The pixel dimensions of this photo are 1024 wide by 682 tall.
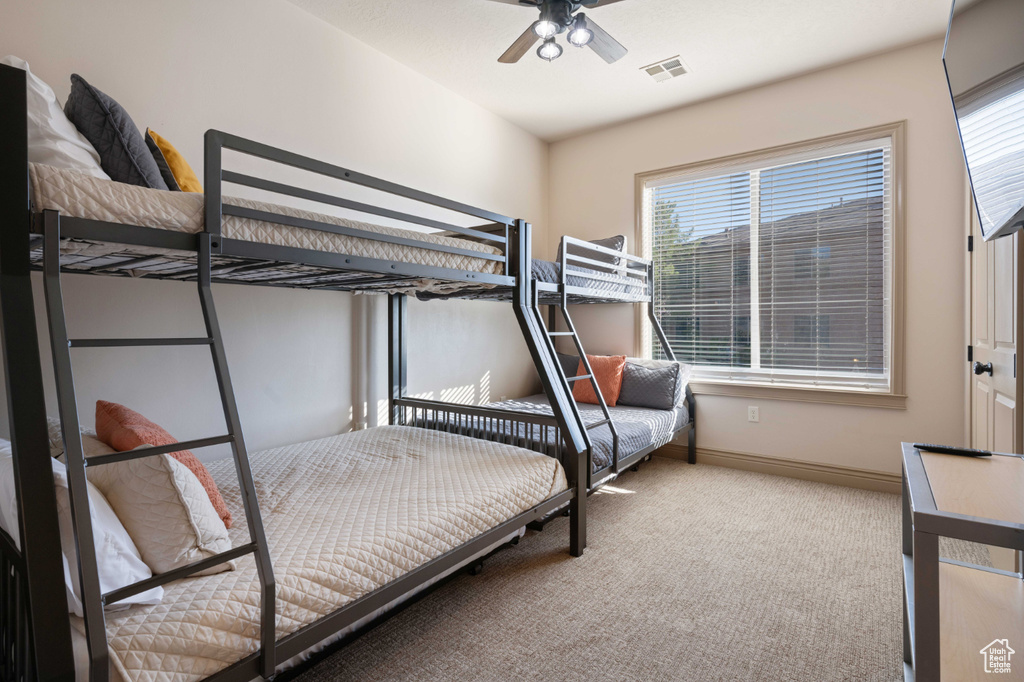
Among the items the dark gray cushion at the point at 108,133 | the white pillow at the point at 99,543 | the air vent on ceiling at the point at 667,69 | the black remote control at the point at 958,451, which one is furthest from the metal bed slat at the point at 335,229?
the air vent on ceiling at the point at 667,69

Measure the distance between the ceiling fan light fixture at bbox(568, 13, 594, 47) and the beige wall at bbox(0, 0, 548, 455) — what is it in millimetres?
1355

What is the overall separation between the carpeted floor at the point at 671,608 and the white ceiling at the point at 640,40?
2.69 meters

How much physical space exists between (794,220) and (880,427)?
1454 mm

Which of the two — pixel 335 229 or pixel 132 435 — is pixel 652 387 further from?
pixel 132 435

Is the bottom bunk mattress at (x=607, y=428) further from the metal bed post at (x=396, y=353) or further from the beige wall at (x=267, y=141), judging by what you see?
the beige wall at (x=267, y=141)

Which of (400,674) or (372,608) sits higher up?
(372,608)

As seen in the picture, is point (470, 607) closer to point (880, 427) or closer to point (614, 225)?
A: point (880, 427)

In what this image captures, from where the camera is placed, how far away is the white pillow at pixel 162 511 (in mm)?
1143

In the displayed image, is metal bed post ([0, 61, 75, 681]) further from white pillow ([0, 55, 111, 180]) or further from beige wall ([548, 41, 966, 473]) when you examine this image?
beige wall ([548, 41, 966, 473])

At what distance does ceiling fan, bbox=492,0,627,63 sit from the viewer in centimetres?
207

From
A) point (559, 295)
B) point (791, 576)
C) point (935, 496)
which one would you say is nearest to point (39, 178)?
point (935, 496)

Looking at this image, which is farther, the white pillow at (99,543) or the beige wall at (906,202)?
the beige wall at (906,202)

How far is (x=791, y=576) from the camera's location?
2082 millimetres

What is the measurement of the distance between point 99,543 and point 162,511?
137mm
